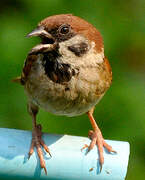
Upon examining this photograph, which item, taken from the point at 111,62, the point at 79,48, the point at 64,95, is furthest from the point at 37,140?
the point at 111,62

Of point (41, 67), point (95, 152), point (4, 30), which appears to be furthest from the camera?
point (4, 30)

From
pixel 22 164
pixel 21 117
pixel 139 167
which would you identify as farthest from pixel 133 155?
pixel 22 164

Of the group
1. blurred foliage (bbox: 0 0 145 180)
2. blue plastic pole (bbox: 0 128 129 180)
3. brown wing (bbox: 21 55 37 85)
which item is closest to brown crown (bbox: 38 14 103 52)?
brown wing (bbox: 21 55 37 85)

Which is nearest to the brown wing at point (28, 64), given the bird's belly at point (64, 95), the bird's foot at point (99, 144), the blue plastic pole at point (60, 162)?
the bird's belly at point (64, 95)

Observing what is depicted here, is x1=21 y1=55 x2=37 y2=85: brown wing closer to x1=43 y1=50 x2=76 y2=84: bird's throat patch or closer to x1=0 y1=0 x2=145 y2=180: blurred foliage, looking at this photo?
x1=43 y1=50 x2=76 y2=84: bird's throat patch

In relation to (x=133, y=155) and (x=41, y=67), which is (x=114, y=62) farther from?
(x=41, y=67)
